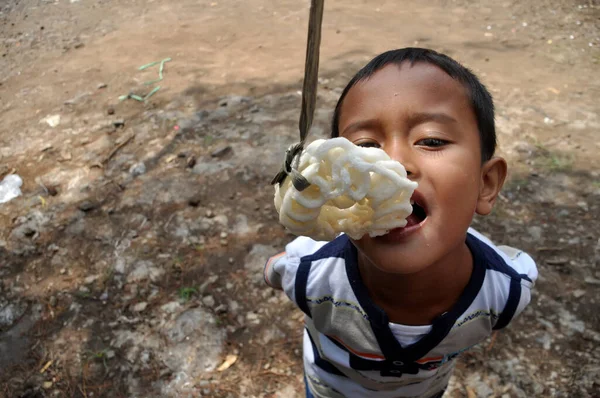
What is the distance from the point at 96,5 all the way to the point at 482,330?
7.40 meters

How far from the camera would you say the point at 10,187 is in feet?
11.6

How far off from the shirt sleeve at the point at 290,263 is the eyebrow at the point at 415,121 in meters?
0.55

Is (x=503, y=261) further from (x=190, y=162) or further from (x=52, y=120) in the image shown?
(x=52, y=120)

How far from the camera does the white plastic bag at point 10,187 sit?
346 cm

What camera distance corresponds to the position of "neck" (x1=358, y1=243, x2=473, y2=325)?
1481 mm

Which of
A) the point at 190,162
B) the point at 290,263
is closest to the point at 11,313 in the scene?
the point at 190,162

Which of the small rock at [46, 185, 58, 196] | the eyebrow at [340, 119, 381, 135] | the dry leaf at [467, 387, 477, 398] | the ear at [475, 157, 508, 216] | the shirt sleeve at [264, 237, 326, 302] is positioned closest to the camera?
the eyebrow at [340, 119, 381, 135]

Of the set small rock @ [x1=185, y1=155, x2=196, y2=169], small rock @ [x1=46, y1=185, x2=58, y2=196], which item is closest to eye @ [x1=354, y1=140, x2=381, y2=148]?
small rock @ [x1=185, y1=155, x2=196, y2=169]

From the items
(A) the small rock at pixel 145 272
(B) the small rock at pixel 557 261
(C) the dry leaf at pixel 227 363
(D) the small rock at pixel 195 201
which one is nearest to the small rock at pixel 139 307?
(A) the small rock at pixel 145 272

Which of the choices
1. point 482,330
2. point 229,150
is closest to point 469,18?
point 229,150

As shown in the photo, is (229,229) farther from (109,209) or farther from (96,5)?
(96,5)

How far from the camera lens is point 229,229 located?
10.3 feet

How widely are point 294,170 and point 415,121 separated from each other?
0.42 m

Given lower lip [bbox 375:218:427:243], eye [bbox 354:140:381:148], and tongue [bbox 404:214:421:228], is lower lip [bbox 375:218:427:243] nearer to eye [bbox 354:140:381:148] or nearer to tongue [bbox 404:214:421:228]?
tongue [bbox 404:214:421:228]
